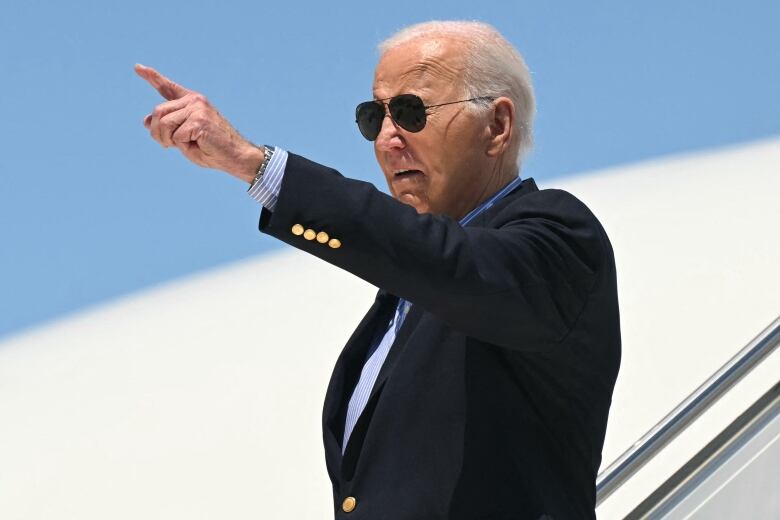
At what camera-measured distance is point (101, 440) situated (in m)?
6.25

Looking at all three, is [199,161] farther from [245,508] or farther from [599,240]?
[245,508]

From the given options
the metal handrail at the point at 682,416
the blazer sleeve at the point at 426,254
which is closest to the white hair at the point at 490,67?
the blazer sleeve at the point at 426,254

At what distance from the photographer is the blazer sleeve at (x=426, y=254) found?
1974mm

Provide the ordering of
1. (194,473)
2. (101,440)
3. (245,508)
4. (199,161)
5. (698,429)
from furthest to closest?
(101,440) → (194,473) → (245,508) → (698,429) → (199,161)

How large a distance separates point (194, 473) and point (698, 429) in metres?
2.73

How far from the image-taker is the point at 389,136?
2574 mm

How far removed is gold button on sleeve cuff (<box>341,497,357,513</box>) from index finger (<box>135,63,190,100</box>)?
0.77m

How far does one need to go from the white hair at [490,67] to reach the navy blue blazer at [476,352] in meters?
0.24

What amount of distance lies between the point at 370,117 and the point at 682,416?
4.84 feet

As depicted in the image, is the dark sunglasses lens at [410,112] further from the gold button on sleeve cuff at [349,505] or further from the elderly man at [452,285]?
the gold button on sleeve cuff at [349,505]

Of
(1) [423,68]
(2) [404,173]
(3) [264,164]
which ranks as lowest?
(3) [264,164]

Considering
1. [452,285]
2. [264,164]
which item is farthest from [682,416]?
[264,164]

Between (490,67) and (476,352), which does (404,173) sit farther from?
(476,352)

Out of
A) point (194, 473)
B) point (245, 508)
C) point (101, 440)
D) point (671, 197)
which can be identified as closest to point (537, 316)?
point (245, 508)
